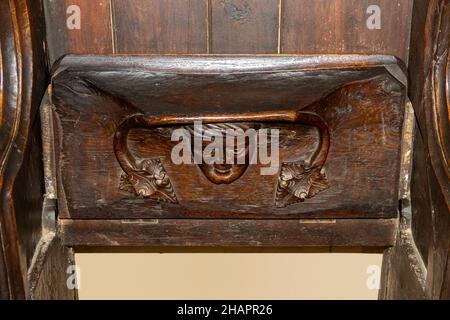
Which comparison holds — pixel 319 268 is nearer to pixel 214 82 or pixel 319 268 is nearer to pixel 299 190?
pixel 299 190

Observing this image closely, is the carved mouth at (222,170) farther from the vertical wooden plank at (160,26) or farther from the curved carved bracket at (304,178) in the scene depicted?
the vertical wooden plank at (160,26)

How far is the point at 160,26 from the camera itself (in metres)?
0.93

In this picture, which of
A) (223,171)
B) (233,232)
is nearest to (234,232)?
(233,232)

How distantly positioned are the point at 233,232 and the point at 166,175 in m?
0.15

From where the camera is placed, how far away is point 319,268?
4.07 feet

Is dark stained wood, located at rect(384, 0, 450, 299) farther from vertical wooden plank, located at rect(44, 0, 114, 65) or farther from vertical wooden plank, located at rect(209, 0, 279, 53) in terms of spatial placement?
vertical wooden plank, located at rect(44, 0, 114, 65)

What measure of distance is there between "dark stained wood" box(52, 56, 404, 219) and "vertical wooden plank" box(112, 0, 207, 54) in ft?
0.10

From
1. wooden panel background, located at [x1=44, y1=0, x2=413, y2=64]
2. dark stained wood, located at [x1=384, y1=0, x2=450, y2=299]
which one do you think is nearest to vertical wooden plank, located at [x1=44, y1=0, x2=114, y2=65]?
wooden panel background, located at [x1=44, y1=0, x2=413, y2=64]

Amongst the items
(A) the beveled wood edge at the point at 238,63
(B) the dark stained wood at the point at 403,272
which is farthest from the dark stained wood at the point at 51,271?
(B) the dark stained wood at the point at 403,272

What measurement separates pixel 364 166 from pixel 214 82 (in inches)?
10.6

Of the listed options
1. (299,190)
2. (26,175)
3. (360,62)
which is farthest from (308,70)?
(26,175)

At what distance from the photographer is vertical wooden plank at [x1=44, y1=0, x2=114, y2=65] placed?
922 millimetres

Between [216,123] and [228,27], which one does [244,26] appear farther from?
[216,123]

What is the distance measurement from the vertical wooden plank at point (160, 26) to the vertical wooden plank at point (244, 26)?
0.07 feet
